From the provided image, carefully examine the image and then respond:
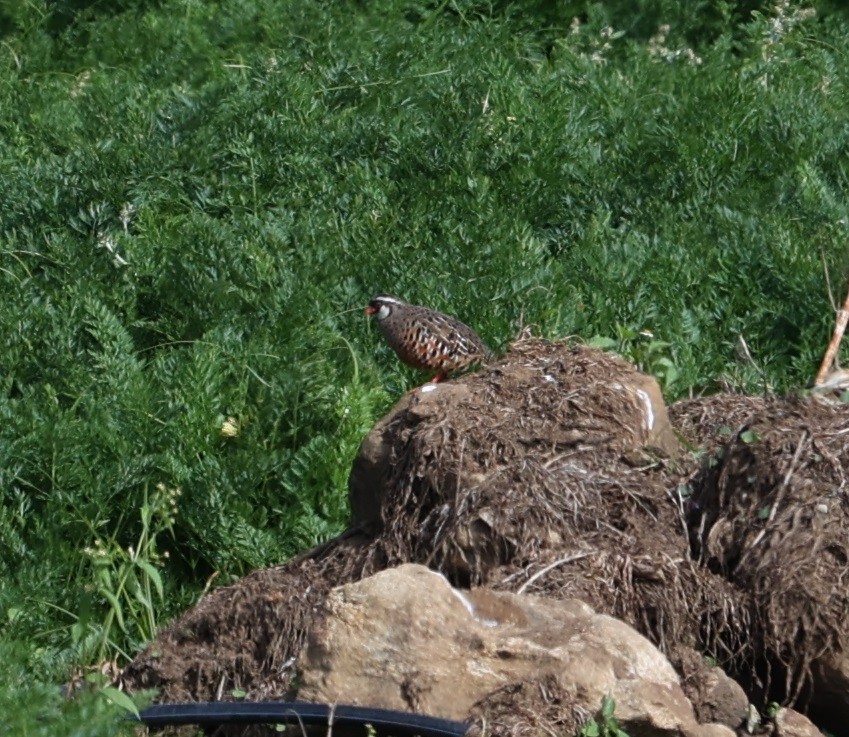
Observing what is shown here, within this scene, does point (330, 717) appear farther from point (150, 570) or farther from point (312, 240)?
point (312, 240)

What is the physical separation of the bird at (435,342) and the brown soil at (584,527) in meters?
1.53

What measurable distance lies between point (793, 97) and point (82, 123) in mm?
4502

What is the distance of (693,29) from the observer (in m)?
12.9

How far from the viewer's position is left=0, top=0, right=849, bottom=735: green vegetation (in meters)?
8.12

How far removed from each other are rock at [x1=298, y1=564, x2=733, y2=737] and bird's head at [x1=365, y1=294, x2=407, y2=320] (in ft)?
11.8

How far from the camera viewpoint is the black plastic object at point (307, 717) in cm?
496

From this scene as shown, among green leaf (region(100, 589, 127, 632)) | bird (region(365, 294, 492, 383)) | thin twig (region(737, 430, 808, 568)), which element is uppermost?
thin twig (region(737, 430, 808, 568))

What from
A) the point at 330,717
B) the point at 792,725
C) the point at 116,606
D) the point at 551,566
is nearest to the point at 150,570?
the point at 116,606

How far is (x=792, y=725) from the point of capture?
535cm

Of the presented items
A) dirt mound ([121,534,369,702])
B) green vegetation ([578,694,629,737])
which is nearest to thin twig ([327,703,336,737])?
dirt mound ([121,534,369,702])

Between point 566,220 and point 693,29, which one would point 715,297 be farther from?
point 693,29

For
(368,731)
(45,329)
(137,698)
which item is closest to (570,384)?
(368,731)

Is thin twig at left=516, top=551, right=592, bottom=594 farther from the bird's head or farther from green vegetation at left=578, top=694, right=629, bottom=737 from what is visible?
the bird's head

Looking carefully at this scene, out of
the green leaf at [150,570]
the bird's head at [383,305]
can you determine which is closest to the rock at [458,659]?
the green leaf at [150,570]
